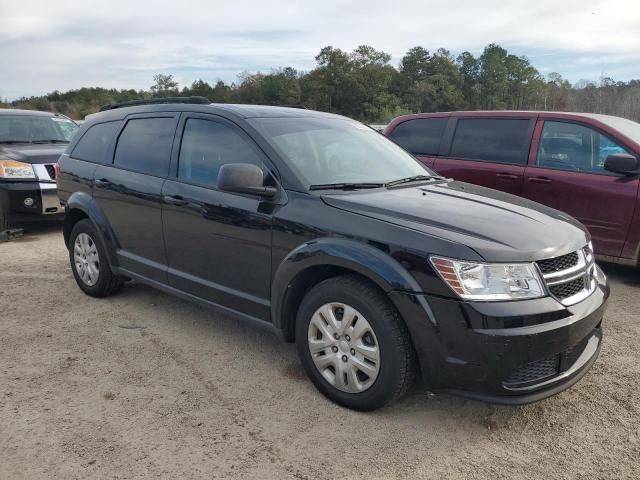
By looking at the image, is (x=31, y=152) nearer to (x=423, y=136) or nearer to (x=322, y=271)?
(x=423, y=136)

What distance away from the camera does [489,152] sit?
605 cm

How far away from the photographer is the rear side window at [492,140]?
5871 mm

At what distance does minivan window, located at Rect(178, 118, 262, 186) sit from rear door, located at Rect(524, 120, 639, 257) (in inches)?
133

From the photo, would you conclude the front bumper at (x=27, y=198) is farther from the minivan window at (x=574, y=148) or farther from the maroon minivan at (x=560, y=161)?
the minivan window at (x=574, y=148)

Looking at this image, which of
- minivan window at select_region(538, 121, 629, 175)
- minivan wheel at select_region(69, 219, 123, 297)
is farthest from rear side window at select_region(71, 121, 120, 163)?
minivan window at select_region(538, 121, 629, 175)

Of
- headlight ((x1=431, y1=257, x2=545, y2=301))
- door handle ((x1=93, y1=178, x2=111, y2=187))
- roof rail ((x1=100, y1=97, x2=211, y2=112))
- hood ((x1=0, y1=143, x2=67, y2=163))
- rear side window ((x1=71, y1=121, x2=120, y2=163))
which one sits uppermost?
roof rail ((x1=100, y1=97, x2=211, y2=112))

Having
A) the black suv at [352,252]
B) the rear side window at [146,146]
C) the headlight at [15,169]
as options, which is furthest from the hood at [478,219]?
the headlight at [15,169]

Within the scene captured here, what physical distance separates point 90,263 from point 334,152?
2636 millimetres

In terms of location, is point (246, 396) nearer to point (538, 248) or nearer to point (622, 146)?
point (538, 248)

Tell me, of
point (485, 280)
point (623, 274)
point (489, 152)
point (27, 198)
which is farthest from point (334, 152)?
point (27, 198)

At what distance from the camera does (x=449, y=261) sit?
2646 mm

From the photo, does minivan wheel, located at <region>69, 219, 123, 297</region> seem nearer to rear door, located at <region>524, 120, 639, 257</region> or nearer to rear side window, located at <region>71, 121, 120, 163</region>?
rear side window, located at <region>71, 121, 120, 163</region>

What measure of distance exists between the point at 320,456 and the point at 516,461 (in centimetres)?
95

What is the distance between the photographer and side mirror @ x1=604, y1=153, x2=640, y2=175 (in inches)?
201
